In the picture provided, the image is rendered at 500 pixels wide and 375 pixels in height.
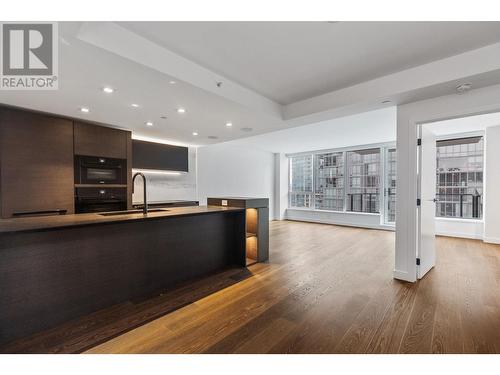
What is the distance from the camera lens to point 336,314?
222 centimetres

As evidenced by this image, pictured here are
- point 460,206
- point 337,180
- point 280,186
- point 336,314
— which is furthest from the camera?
point 280,186

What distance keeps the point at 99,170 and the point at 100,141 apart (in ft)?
1.60

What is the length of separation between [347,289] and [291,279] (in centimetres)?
69

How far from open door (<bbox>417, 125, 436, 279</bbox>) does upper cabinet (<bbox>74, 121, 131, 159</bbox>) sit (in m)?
4.70

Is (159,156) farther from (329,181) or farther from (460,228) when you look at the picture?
(460,228)

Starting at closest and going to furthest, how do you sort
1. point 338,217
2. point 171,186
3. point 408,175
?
point 408,175 < point 171,186 < point 338,217

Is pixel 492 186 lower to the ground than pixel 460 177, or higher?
lower

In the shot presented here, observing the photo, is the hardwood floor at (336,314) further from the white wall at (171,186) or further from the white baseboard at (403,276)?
the white wall at (171,186)

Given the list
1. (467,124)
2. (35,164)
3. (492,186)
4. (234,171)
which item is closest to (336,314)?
(35,164)

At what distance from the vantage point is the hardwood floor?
1776 millimetres
